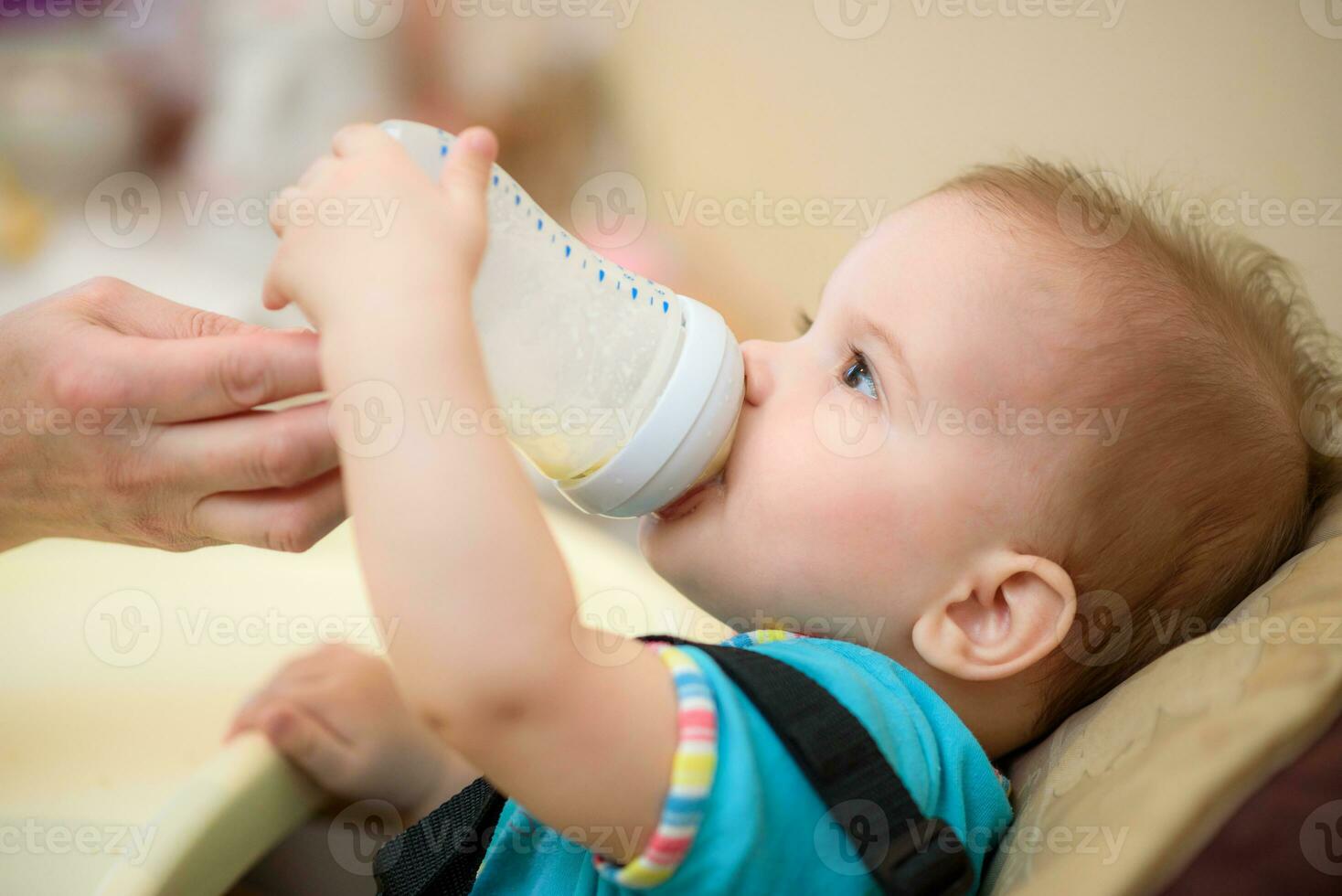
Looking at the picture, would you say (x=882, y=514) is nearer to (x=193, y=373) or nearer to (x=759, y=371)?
(x=759, y=371)

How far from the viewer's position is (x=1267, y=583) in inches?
29.4

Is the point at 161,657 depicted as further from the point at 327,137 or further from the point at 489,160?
the point at 327,137

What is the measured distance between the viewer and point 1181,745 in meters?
0.59

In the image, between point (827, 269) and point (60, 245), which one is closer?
point (827, 269)

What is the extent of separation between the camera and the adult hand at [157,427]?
71 cm

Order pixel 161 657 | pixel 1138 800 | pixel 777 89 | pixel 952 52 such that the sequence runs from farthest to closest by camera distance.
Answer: pixel 777 89 < pixel 952 52 < pixel 161 657 < pixel 1138 800

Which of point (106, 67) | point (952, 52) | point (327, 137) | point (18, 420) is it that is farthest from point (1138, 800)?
point (106, 67)

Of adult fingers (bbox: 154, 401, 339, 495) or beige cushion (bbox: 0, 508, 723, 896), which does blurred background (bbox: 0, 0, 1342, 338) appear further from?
adult fingers (bbox: 154, 401, 339, 495)

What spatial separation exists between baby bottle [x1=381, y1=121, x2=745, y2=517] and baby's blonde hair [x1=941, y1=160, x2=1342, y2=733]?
9.8 inches

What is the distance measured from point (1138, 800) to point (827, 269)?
136cm

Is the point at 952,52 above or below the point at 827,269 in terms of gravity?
above

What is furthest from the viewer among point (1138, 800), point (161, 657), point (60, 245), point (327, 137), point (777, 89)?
point (60, 245)

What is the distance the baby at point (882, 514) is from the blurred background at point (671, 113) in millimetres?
728

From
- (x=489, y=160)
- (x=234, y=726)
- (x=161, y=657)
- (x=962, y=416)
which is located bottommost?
(x=161, y=657)
